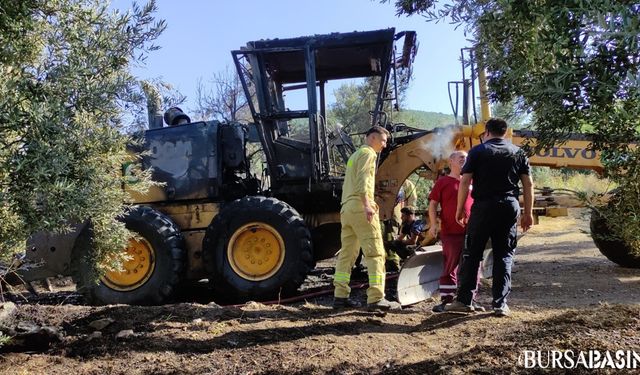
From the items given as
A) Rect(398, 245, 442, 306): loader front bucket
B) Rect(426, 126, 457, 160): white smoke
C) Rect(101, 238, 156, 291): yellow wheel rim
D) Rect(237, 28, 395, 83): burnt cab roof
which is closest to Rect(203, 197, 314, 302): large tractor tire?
Rect(101, 238, 156, 291): yellow wheel rim

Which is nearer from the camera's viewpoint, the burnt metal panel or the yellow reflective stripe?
the yellow reflective stripe

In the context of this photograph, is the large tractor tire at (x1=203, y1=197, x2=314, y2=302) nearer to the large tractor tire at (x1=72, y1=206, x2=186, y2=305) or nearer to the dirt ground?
the large tractor tire at (x1=72, y1=206, x2=186, y2=305)

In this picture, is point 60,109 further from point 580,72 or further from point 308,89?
point 308,89

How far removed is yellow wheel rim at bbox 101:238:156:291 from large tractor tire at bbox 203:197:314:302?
2.31 ft

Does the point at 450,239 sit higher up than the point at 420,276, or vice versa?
the point at 450,239

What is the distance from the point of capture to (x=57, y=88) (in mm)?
3303

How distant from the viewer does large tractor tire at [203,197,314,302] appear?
6918 millimetres

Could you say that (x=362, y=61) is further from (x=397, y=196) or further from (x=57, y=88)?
(x=57, y=88)

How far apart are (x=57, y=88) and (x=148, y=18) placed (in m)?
0.82

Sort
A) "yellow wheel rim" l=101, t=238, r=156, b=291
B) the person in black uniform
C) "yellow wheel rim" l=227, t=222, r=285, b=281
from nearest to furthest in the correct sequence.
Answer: the person in black uniform → "yellow wheel rim" l=227, t=222, r=285, b=281 → "yellow wheel rim" l=101, t=238, r=156, b=291

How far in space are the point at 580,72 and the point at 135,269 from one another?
5924mm

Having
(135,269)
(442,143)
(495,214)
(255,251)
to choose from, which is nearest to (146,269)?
(135,269)

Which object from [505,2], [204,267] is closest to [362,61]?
[204,267]

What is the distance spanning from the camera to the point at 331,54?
749 centimetres
